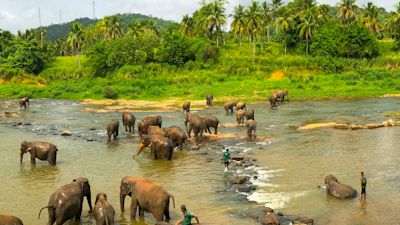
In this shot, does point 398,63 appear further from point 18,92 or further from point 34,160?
point 34,160

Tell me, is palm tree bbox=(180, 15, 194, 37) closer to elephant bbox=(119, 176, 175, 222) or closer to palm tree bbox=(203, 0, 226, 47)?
palm tree bbox=(203, 0, 226, 47)

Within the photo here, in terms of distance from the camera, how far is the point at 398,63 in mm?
67625

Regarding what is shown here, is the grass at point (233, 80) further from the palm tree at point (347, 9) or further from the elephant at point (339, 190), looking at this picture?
the elephant at point (339, 190)

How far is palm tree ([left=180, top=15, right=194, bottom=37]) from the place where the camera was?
3442 inches

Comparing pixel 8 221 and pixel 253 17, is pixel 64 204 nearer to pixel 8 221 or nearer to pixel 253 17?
pixel 8 221

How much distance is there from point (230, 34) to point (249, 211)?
332 feet

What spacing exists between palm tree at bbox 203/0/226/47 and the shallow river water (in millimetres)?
47099

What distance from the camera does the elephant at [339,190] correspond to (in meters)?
15.1

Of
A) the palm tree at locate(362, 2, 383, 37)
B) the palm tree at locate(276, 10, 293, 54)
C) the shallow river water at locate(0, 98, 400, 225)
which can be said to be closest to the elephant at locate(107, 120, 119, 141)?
the shallow river water at locate(0, 98, 400, 225)

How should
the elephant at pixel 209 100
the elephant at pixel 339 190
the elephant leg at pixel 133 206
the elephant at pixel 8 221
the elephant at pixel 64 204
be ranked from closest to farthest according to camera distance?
1. the elephant at pixel 8 221
2. the elephant at pixel 64 204
3. the elephant leg at pixel 133 206
4. the elephant at pixel 339 190
5. the elephant at pixel 209 100

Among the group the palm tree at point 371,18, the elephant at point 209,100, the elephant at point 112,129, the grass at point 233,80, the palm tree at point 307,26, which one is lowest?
the elephant at point 112,129

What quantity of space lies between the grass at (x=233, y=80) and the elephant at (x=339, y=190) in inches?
1307

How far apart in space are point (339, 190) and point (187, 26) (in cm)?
7501

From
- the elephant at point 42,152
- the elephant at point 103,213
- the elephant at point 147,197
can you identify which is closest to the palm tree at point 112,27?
the elephant at point 42,152
